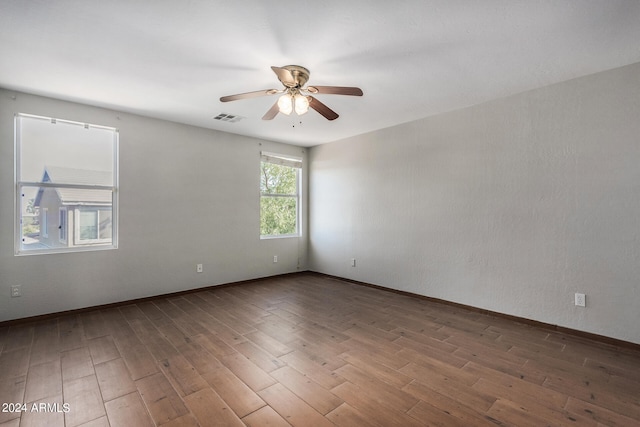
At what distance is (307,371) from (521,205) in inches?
113

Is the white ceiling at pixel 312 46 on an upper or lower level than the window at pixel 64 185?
upper

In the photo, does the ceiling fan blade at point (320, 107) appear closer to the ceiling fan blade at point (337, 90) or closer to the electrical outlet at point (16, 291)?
the ceiling fan blade at point (337, 90)

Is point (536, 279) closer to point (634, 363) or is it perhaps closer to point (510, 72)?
point (634, 363)

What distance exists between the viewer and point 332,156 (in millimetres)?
5449

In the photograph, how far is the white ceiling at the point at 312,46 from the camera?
74.1 inches

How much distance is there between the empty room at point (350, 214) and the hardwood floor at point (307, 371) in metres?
0.02

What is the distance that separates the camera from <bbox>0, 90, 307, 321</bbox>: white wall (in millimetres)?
3189

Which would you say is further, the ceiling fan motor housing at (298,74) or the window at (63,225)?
the window at (63,225)

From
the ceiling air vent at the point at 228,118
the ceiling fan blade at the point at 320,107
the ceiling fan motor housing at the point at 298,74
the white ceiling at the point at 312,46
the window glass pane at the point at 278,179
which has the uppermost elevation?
the ceiling air vent at the point at 228,118

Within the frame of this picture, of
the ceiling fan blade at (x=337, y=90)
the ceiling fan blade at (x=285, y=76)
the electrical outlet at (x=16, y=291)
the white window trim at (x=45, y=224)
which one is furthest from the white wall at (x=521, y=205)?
the electrical outlet at (x=16, y=291)

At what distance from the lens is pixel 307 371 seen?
2.24 metres

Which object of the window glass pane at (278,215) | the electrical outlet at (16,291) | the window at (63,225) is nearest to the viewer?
the electrical outlet at (16,291)

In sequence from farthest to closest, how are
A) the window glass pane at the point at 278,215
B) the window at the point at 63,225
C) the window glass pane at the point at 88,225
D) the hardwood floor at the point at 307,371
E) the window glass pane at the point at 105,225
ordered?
the window glass pane at the point at 278,215
the window glass pane at the point at 105,225
the window glass pane at the point at 88,225
the window at the point at 63,225
the hardwood floor at the point at 307,371

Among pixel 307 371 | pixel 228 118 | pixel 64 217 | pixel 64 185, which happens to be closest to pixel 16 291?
pixel 64 217
